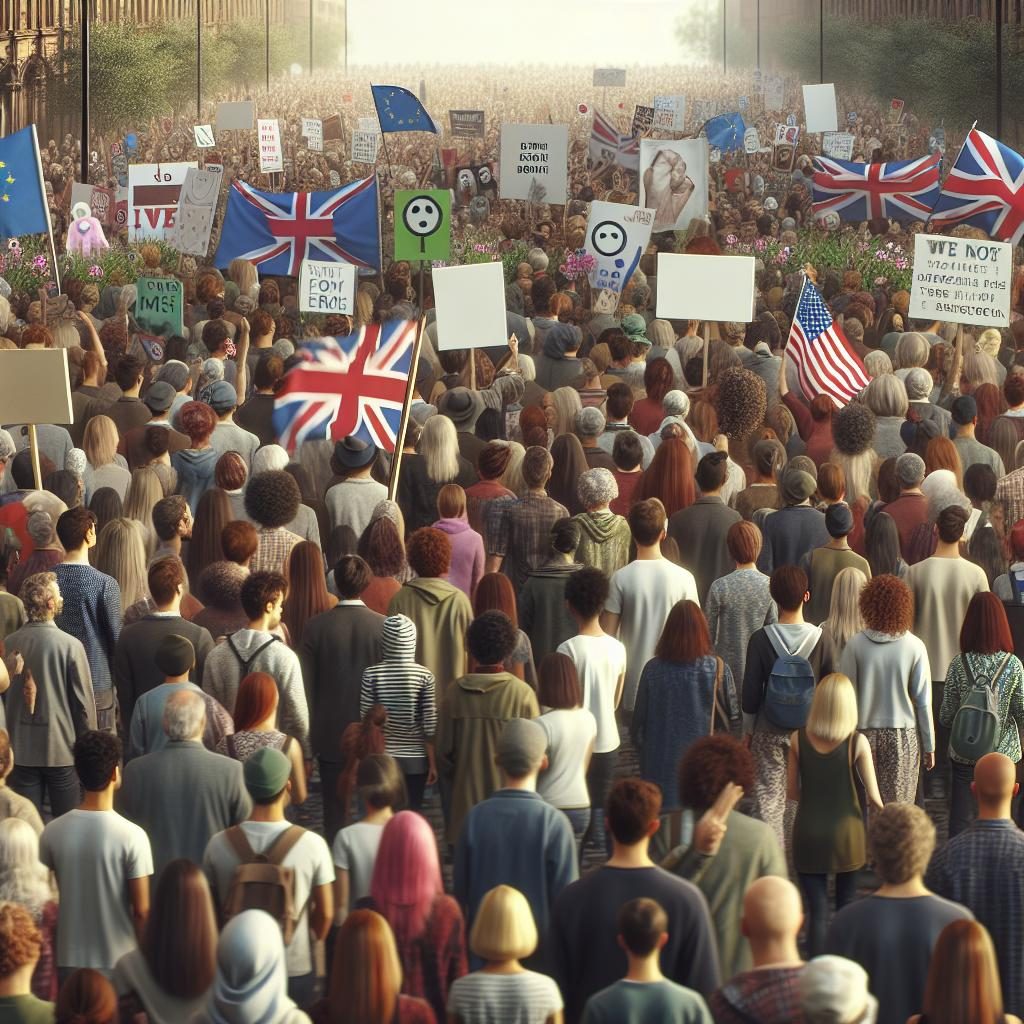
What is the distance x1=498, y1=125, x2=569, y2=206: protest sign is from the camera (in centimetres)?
2334

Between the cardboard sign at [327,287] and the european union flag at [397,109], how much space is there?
1365cm

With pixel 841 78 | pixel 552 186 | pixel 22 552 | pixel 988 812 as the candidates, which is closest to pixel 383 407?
pixel 22 552

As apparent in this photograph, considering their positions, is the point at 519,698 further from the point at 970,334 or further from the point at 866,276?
the point at 866,276

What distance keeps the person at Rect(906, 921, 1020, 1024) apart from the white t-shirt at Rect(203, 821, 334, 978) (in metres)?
1.88

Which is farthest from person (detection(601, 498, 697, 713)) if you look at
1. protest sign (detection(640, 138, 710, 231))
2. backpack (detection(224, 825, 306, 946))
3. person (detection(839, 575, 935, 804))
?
protest sign (detection(640, 138, 710, 231))

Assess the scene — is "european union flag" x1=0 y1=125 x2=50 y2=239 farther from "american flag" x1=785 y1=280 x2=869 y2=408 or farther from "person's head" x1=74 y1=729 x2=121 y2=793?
"person's head" x1=74 y1=729 x2=121 y2=793

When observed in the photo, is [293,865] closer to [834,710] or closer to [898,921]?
[898,921]

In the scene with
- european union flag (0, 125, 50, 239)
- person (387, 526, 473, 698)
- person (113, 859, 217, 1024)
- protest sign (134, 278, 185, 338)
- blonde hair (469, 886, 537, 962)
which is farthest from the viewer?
european union flag (0, 125, 50, 239)

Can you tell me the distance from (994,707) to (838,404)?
5271 millimetres

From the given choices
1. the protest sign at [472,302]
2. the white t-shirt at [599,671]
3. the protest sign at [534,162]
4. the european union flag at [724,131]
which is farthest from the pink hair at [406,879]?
the european union flag at [724,131]

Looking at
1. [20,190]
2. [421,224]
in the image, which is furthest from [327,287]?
[20,190]

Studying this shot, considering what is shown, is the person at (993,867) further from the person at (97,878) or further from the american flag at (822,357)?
the american flag at (822,357)

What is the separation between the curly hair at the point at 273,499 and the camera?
356 inches

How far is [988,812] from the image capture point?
633 centimetres
